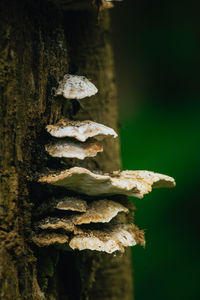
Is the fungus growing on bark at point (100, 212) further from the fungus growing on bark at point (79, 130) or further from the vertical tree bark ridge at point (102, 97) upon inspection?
the vertical tree bark ridge at point (102, 97)

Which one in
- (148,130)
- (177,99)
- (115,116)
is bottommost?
(115,116)

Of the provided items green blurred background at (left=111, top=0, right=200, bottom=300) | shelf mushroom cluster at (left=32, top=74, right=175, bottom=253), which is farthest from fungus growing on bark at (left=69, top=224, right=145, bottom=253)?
green blurred background at (left=111, top=0, right=200, bottom=300)

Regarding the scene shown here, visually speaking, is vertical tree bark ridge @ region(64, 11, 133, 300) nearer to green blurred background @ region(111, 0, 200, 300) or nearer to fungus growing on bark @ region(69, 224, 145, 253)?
fungus growing on bark @ region(69, 224, 145, 253)

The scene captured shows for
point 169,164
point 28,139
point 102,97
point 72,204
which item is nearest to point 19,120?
point 28,139

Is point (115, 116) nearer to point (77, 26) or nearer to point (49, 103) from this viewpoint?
point (77, 26)

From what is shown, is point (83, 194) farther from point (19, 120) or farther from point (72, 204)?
point (19, 120)

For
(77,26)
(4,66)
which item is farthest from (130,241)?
(77,26)

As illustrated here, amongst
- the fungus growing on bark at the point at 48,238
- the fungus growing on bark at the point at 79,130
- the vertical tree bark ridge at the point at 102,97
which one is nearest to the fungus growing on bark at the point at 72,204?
the fungus growing on bark at the point at 48,238
